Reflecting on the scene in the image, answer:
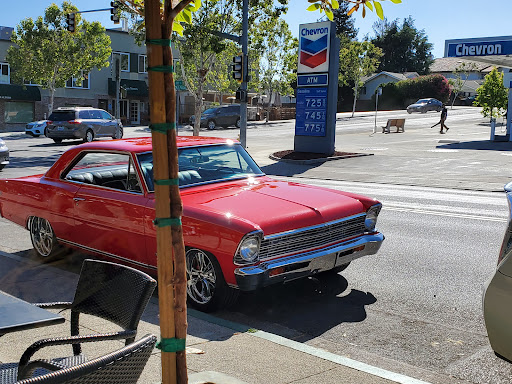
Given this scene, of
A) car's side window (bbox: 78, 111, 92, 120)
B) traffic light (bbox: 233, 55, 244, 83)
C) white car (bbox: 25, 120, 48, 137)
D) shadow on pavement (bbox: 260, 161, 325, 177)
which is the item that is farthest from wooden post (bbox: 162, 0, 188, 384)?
white car (bbox: 25, 120, 48, 137)

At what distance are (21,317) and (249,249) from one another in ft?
9.23

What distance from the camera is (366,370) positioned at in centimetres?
423

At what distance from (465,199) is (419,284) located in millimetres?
7735

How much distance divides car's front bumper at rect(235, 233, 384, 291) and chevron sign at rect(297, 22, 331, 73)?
19.2 metres

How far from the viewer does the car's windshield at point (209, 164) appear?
6.67 m

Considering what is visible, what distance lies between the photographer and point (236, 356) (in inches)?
176

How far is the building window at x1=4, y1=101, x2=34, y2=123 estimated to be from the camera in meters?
48.7

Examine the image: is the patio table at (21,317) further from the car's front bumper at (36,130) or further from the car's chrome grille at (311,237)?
the car's front bumper at (36,130)

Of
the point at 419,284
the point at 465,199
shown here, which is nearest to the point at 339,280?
the point at 419,284

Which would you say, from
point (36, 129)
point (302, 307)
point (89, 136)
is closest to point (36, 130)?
point (36, 129)

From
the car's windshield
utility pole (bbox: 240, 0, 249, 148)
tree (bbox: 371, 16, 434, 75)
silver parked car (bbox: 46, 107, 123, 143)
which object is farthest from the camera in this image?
tree (bbox: 371, 16, 434, 75)

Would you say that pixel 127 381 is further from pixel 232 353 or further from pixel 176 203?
pixel 232 353

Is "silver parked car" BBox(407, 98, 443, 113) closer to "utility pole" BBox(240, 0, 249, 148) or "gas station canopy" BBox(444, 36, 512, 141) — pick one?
"utility pole" BBox(240, 0, 249, 148)

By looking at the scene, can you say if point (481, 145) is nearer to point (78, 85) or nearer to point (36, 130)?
point (36, 130)
